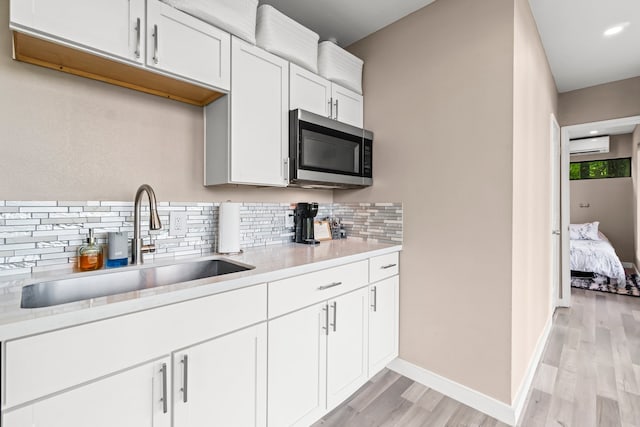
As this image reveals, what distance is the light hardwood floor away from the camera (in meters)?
1.69

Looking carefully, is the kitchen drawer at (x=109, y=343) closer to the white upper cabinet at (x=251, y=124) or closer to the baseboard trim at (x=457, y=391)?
the white upper cabinet at (x=251, y=124)

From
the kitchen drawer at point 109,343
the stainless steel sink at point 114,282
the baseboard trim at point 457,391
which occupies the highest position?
the stainless steel sink at point 114,282

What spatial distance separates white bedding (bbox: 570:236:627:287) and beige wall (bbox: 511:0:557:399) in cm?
224

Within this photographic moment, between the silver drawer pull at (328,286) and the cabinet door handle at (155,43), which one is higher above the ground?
the cabinet door handle at (155,43)

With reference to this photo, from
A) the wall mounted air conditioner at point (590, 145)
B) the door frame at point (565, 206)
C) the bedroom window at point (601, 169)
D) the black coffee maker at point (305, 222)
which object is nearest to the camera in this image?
the black coffee maker at point (305, 222)

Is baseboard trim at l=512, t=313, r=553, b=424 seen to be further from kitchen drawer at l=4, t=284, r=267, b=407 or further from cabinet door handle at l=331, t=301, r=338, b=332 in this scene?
kitchen drawer at l=4, t=284, r=267, b=407

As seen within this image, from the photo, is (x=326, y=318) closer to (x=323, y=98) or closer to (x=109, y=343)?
(x=109, y=343)

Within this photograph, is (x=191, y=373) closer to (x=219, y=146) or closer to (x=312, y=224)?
(x=219, y=146)

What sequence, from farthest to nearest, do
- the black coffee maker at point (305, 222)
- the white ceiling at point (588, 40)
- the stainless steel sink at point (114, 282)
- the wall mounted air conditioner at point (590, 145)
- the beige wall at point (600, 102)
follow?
the wall mounted air conditioner at point (590, 145)
the beige wall at point (600, 102)
the black coffee maker at point (305, 222)
the white ceiling at point (588, 40)
the stainless steel sink at point (114, 282)

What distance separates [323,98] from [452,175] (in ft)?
3.24

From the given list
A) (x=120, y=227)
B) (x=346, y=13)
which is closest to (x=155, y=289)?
(x=120, y=227)

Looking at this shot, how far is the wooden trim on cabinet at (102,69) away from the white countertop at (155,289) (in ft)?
2.92

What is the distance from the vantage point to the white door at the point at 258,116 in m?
1.61

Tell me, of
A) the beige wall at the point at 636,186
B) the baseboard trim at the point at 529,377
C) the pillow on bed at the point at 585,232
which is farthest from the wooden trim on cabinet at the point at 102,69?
the beige wall at the point at 636,186
